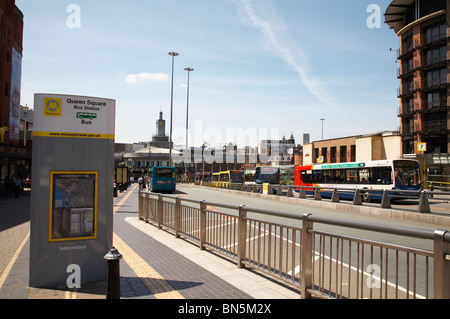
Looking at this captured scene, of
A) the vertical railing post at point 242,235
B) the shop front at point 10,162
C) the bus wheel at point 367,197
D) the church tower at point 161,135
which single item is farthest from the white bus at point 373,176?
the church tower at point 161,135

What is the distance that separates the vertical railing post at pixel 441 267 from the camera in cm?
331

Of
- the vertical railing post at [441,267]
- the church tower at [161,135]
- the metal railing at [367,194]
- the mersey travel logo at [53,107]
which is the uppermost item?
the church tower at [161,135]

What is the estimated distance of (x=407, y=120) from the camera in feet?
160

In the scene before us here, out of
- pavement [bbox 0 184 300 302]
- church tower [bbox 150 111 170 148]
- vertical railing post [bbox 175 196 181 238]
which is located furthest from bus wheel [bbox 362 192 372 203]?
church tower [bbox 150 111 170 148]

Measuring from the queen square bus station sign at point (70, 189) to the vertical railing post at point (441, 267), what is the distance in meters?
4.66

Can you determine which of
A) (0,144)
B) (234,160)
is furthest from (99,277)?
(234,160)

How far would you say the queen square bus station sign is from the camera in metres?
5.62

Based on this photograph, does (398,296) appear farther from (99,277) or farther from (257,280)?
(99,277)

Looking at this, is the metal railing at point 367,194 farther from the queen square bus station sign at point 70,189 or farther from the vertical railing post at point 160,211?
the queen square bus station sign at point 70,189

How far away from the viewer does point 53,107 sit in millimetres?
5703

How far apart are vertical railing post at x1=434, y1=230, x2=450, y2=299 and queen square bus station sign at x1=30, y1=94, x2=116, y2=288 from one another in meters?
4.66

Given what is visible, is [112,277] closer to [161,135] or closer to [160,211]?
[160,211]

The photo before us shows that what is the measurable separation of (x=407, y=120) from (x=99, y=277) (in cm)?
5049

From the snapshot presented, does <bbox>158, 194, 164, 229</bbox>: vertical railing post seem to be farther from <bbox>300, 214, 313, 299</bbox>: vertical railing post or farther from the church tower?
the church tower
